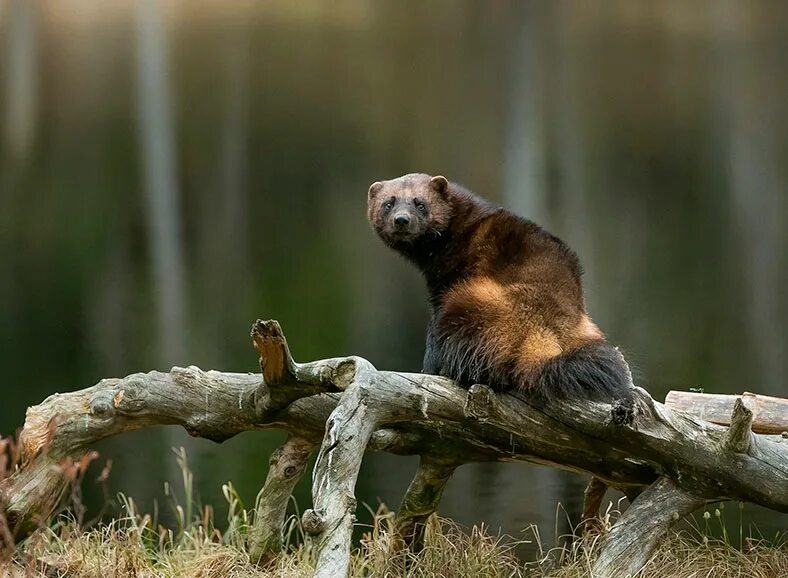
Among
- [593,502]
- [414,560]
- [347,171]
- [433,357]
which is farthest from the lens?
[347,171]

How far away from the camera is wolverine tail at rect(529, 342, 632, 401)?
143 inches

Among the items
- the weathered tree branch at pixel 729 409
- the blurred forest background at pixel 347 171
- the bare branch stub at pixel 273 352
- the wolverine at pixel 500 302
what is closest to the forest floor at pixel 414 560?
the weathered tree branch at pixel 729 409

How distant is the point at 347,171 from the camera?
295 inches

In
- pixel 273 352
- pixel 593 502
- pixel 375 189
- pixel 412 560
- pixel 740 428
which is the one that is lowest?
pixel 412 560

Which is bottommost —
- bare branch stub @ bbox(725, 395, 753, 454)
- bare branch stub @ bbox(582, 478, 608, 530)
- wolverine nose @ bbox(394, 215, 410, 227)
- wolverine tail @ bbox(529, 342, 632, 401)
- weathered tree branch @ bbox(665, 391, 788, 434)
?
bare branch stub @ bbox(582, 478, 608, 530)

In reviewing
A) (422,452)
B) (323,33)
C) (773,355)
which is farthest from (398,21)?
(422,452)

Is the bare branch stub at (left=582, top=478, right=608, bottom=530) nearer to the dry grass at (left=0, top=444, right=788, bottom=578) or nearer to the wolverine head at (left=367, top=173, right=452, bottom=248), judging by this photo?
the dry grass at (left=0, top=444, right=788, bottom=578)

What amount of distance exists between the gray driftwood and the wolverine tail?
50 mm

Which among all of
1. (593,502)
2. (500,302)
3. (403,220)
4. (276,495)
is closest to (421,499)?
(276,495)

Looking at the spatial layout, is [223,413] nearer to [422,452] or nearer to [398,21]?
[422,452]

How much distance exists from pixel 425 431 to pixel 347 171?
12.4ft

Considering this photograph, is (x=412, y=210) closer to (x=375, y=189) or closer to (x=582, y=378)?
(x=375, y=189)

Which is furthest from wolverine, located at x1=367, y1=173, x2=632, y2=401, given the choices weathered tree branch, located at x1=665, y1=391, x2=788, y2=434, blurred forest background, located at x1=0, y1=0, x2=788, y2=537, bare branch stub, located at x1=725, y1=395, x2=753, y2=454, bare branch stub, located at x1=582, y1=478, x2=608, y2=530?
blurred forest background, located at x1=0, y1=0, x2=788, y2=537

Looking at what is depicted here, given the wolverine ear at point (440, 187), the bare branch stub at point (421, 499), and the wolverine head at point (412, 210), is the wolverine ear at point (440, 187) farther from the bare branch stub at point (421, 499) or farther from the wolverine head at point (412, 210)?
the bare branch stub at point (421, 499)
